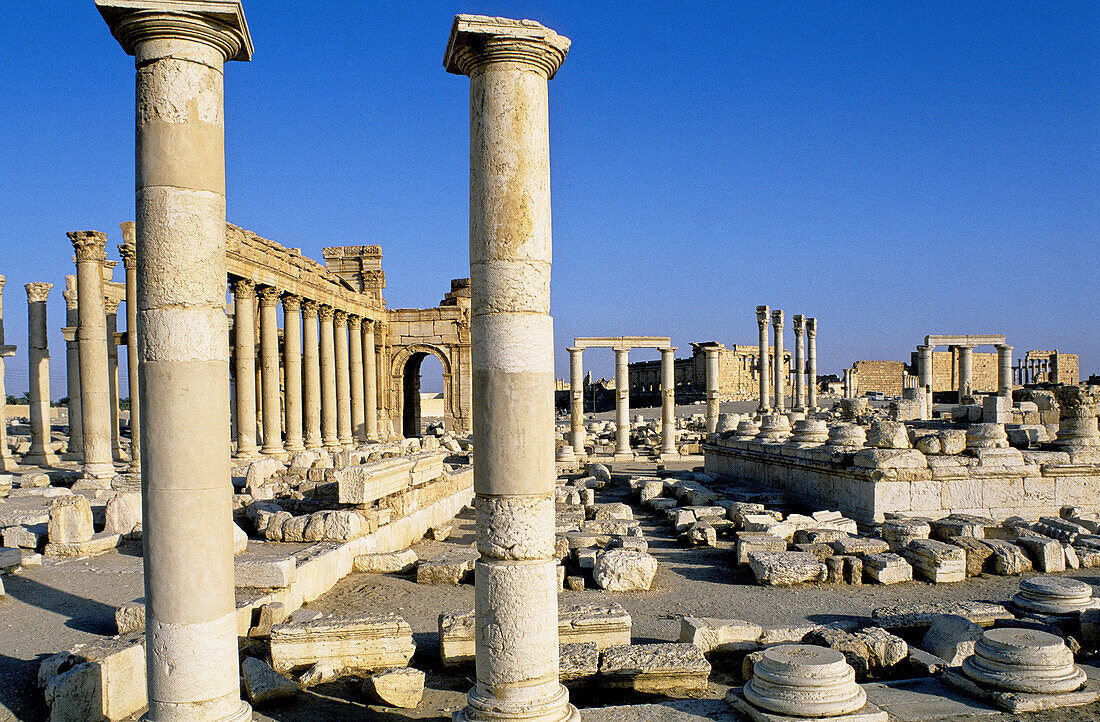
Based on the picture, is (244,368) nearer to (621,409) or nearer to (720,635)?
(621,409)

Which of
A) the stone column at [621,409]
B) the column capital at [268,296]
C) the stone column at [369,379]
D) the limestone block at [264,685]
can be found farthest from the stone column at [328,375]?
the limestone block at [264,685]

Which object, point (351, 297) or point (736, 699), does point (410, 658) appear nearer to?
point (736, 699)

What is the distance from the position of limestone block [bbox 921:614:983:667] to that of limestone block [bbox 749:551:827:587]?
2910 mm

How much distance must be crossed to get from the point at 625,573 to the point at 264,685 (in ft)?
17.2

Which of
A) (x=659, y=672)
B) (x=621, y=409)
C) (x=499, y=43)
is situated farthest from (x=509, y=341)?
(x=621, y=409)

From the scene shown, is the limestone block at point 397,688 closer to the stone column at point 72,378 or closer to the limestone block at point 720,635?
the limestone block at point 720,635

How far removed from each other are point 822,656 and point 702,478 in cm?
1500

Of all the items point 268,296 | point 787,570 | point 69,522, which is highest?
point 268,296

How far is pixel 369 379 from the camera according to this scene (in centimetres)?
3075

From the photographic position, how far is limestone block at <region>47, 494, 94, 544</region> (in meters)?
10.9

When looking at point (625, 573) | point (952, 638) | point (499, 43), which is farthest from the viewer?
point (625, 573)

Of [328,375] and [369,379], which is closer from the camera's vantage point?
[328,375]

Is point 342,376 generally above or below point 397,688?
above

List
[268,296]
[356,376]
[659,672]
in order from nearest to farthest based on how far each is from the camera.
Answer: [659,672] → [268,296] → [356,376]
